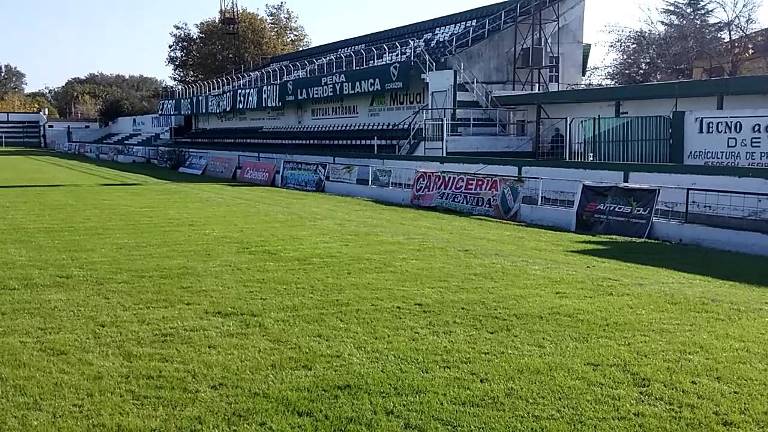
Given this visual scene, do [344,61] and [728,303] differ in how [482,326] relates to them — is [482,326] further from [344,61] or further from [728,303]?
[344,61]

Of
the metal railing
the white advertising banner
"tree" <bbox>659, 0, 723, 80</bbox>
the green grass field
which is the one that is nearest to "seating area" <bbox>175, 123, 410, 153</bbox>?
the metal railing

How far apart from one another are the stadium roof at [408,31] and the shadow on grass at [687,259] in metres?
25.3

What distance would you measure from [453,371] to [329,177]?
71.2 ft

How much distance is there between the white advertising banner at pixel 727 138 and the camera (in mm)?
16875

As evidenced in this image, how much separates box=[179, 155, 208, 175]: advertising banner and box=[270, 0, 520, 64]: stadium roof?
13.6m

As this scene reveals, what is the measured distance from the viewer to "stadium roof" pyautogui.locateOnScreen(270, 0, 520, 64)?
1527 inches

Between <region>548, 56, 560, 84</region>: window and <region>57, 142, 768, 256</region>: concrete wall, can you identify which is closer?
<region>57, 142, 768, 256</region>: concrete wall

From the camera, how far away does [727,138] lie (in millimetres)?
17812

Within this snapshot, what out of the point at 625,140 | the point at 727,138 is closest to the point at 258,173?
the point at 625,140

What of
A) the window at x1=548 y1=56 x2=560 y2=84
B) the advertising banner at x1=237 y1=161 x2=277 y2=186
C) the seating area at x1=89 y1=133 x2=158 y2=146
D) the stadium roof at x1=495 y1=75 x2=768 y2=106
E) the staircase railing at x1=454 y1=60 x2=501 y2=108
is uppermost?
the window at x1=548 y1=56 x2=560 y2=84

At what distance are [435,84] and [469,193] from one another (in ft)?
43.4

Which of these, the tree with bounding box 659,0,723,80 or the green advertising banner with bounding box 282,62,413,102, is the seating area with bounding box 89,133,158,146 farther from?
the tree with bounding box 659,0,723,80

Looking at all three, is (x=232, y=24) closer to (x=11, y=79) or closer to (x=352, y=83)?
(x=352, y=83)

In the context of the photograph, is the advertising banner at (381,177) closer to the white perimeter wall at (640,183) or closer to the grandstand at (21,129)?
the white perimeter wall at (640,183)
